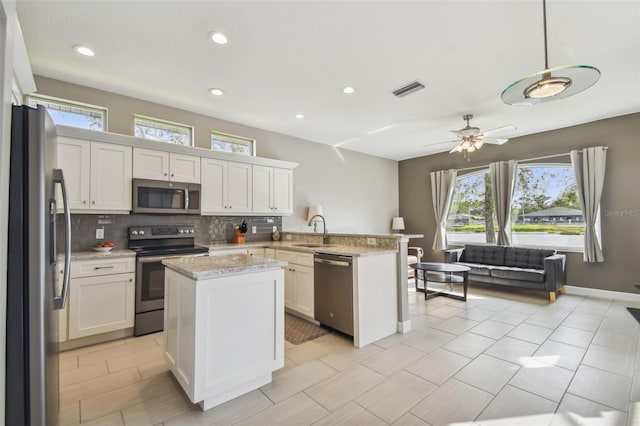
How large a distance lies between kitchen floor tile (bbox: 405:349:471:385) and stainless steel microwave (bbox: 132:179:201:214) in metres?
3.21

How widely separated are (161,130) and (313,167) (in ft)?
9.01

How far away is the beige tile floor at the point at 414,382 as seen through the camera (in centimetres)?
186

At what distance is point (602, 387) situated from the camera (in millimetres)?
2152

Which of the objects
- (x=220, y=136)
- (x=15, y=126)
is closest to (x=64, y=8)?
(x=15, y=126)

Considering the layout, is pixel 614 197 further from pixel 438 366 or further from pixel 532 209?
pixel 438 366

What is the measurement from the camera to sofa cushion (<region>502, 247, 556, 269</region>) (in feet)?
16.2

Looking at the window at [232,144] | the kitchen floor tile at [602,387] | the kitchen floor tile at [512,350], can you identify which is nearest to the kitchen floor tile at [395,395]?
the kitchen floor tile at [512,350]

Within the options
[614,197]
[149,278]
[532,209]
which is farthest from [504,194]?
[149,278]

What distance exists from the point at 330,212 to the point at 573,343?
4.14 metres

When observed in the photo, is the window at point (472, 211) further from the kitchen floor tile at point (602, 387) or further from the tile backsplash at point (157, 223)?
the tile backsplash at point (157, 223)

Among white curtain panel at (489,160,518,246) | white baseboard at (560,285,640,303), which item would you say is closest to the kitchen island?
white curtain panel at (489,160,518,246)

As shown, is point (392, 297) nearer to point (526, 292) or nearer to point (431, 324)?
point (431, 324)

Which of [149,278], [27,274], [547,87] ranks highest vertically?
[547,87]

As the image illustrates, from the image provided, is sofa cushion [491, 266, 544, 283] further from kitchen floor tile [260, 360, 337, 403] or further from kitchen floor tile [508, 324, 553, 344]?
kitchen floor tile [260, 360, 337, 403]
